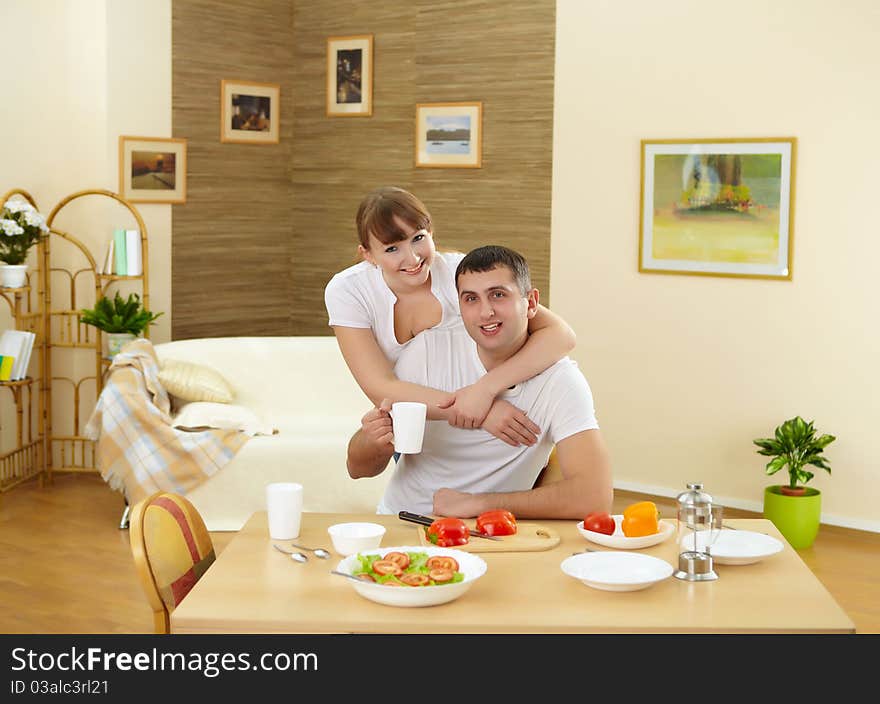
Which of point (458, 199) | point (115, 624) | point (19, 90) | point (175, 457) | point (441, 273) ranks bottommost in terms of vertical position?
point (115, 624)

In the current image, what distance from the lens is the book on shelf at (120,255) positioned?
234 inches

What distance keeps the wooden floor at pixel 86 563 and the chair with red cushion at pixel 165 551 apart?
5.65ft

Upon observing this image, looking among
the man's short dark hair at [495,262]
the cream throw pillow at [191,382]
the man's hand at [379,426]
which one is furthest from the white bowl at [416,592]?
the cream throw pillow at [191,382]

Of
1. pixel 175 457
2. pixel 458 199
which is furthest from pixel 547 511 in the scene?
pixel 458 199

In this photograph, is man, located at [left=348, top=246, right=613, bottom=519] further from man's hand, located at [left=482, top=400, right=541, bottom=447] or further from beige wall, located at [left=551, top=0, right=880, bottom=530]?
beige wall, located at [left=551, top=0, right=880, bottom=530]

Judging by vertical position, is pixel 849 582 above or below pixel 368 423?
below

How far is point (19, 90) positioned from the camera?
5.90 meters

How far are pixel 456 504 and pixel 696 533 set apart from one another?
0.60m

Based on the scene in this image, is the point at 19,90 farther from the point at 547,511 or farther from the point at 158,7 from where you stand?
the point at 547,511

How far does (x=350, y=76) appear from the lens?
6.76 metres

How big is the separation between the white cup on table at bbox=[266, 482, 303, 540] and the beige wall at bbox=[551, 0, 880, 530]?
363 cm

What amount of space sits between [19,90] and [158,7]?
3.05 ft

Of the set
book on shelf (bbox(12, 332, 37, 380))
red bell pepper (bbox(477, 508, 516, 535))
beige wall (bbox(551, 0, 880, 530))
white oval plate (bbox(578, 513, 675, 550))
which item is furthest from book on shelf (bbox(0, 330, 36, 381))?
white oval plate (bbox(578, 513, 675, 550))

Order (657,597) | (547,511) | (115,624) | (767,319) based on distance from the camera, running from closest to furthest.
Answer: (657,597), (547,511), (115,624), (767,319)
